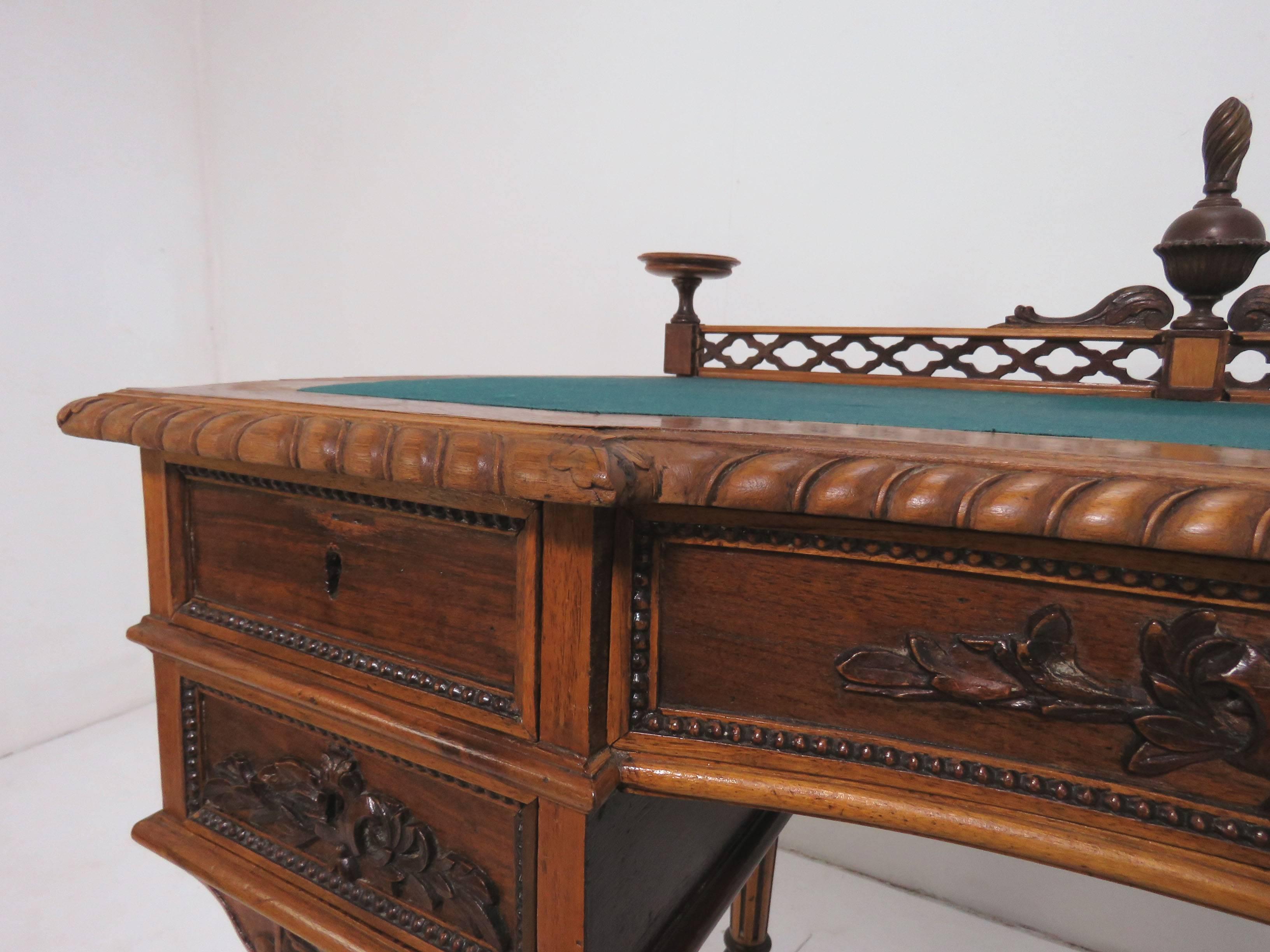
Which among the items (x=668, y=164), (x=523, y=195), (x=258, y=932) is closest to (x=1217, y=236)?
(x=668, y=164)

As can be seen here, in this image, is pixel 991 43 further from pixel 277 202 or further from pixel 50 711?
pixel 50 711

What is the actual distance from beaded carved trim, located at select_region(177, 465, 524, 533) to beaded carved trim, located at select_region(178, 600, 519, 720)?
0.09 metres

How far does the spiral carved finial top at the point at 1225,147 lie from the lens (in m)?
0.67

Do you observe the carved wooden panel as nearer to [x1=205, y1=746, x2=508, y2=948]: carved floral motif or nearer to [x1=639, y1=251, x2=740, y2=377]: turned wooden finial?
[x1=639, y1=251, x2=740, y2=377]: turned wooden finial

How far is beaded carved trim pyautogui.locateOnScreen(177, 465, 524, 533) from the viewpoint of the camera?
0.43m

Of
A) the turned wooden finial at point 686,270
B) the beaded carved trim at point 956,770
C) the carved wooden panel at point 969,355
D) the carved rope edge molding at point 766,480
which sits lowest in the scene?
the beaded carved trim at point 956,770

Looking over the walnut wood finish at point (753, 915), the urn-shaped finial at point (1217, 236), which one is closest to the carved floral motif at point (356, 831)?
the walnut wood finish at point (753, 915)

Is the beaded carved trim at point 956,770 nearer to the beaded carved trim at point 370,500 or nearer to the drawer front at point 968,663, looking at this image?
the drawer front at point 968,663

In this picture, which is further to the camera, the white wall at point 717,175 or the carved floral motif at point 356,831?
the white wall at point 717,175

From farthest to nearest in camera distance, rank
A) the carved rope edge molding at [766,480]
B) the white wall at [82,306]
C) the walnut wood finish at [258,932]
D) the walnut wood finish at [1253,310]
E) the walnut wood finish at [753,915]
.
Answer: the white wall at [82,306] < the walnut wood finish at [753,915] < the walnut wood finish at [1253,310] < the walnut wood finish at [258,932] < the carved rope edge molding at [766,480]

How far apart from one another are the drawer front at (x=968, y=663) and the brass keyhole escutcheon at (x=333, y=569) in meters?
0.20

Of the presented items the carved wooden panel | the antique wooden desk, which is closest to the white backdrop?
the carved wooden panel

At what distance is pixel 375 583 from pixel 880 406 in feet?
1.10

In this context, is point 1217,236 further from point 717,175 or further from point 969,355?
point 717,175
